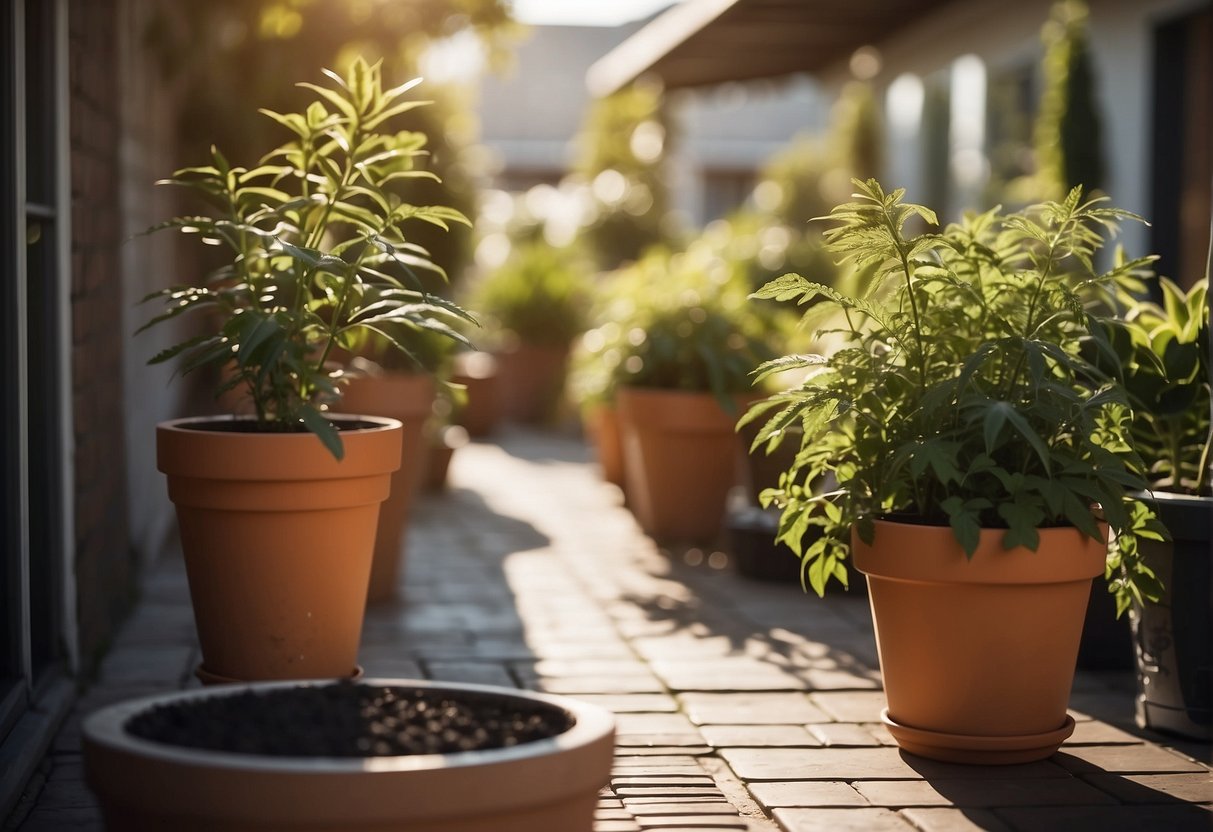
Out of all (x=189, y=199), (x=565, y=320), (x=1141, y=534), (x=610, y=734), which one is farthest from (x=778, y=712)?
(x=565, y=320)

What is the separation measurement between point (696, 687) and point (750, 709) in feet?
0.76

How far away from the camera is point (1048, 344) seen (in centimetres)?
304

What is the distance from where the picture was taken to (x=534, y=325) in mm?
10773

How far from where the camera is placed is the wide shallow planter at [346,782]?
191 centimetres

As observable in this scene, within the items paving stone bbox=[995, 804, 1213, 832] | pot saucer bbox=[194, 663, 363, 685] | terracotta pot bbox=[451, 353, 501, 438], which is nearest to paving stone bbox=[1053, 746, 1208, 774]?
paving stone bbox=[995, 804, 1213, 832]

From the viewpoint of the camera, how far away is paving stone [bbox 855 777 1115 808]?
291 cm

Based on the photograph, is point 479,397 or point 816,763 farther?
point 479,397

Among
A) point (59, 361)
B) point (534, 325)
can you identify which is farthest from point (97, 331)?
point (534, 325)

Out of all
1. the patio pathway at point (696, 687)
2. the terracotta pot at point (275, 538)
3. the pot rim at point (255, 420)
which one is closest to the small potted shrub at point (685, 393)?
the patio pathway at point (696, 687)

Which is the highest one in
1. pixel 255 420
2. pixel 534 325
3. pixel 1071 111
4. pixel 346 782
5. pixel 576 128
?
pixel 576 128

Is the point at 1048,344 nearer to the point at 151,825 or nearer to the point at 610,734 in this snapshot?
the point at 610,734

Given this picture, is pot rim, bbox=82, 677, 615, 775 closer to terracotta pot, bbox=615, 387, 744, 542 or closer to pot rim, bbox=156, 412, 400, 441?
pot rim, bbox=156, 412, 400, 441

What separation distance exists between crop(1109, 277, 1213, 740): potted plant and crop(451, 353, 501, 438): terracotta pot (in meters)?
6.08

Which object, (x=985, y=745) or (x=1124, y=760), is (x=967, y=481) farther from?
(x=1124, y=760)
